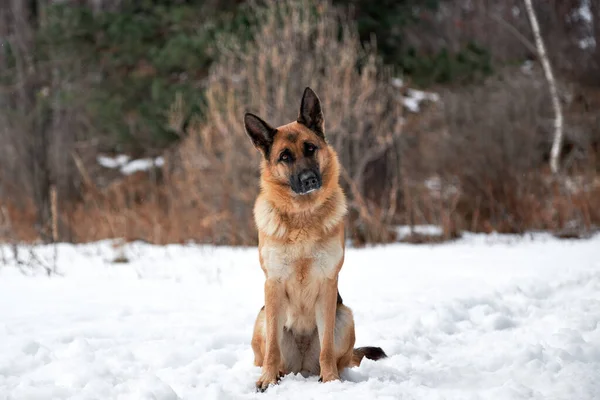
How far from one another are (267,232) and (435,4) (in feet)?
39.4

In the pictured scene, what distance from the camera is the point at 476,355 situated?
397cm

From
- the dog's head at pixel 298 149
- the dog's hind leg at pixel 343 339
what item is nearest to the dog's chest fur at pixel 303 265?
the dog's hind leg at pixel 343 339

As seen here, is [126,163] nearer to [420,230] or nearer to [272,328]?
[420,230]

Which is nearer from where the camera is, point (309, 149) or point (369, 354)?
point (309, 149)

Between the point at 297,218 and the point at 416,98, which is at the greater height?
the point at 416,98

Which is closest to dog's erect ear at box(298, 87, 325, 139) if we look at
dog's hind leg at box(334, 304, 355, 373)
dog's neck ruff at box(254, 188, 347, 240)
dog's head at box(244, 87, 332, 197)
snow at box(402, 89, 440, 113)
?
dog's head at box(244, 87, 332, 197)

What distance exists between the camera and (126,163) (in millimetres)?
19188

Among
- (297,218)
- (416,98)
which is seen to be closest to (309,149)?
(297,218)

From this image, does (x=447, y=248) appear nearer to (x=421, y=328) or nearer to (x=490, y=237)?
(x=490, y=237)

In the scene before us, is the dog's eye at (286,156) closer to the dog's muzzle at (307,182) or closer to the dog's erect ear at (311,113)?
the dog's muzzle at (307,182)

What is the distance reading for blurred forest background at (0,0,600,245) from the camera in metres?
10.6

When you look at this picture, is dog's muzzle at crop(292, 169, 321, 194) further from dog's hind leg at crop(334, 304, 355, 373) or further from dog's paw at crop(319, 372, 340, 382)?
dog's paw at crop(319, 372, 340, 382)

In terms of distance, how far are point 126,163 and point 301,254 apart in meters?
16.9

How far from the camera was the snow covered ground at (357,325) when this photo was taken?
3.27 meters
